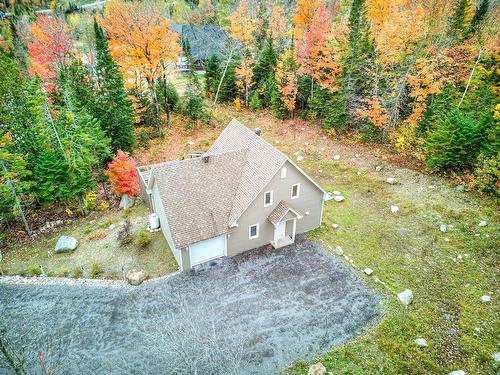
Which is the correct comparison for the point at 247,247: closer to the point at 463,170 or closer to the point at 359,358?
the point at 359,358

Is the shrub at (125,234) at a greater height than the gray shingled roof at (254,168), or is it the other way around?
the gray shingled roof at (254,168)

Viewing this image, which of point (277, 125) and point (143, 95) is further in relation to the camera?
point (277, 125)

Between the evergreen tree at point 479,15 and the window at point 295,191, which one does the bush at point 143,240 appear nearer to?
the window at point 295,191

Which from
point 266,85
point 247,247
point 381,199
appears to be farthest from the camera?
point 266,85

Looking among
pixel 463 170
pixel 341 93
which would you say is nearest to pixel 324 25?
pixel 341 93

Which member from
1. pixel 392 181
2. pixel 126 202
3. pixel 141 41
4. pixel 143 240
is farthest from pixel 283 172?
pixel 141 41

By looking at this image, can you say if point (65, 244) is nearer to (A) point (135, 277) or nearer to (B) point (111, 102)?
(A) point (135, 277)

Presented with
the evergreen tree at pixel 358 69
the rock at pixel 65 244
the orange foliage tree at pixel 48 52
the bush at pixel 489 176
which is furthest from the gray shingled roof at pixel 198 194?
the orange foliage tree at pixel 48 52

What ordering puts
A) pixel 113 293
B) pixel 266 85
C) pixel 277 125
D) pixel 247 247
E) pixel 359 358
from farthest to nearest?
pixel 266 85
pixel 277 125
pixel 247 247
pixel 113 293
pixel 359 358
